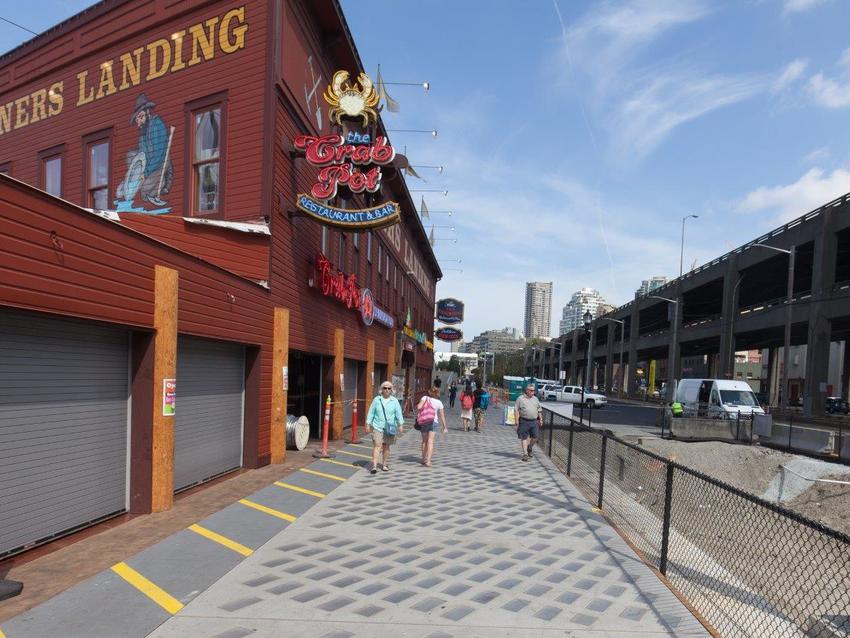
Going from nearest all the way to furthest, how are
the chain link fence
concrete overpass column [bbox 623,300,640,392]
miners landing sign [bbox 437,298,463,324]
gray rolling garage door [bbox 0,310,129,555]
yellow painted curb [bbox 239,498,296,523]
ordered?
1. the chain link fence
2. gray rolling garage door [bbox 0,310,129,555]
3. yellow painted curb [bbox 239,498,296,523]
4. miners landing sign [bbox 437,298,463,324]
5. concrete overpass column [bbox 623,300,640,392]

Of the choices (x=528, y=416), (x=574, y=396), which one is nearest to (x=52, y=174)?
(x=528, y=416)

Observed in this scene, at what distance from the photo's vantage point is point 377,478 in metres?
10.4

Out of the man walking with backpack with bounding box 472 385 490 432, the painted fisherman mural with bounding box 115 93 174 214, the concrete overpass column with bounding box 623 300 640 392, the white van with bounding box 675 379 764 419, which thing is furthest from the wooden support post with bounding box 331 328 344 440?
the concrete overpass column with bounding box 623 300 640 392

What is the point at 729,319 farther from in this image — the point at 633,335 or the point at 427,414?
the point at 427,414

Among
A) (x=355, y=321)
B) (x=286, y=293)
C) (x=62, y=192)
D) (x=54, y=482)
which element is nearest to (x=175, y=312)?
(x=54, y=482)

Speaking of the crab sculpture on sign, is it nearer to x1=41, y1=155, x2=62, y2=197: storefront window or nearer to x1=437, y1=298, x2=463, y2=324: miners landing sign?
x1=41, y1=155, x2=62, y2=197: storefront window

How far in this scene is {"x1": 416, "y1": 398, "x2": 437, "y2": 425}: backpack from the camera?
38.8 feet

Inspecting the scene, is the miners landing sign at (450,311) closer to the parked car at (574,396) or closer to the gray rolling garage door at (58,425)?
the parked car at (574,396)

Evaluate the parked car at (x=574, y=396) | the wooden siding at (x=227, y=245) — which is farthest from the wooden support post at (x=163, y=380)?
the parked car at (x=574, y=396)

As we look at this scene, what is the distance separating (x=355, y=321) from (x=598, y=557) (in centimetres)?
1386

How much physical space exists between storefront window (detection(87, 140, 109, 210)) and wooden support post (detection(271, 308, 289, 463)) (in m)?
6.20

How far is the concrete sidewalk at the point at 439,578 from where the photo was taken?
14.2ft

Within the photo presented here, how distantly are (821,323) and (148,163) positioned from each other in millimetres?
37795

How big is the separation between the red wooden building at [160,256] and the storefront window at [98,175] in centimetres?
5
